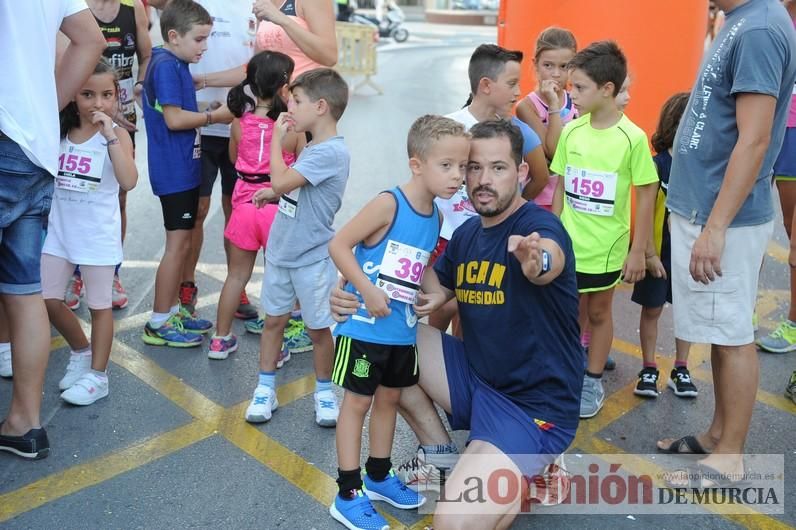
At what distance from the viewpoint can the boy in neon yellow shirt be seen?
3584 mm

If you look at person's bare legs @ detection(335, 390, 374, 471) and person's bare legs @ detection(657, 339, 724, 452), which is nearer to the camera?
person's bare legs @ detection(335, 390, 374, 471)

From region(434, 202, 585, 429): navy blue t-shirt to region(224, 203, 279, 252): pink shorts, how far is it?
1.40 meters

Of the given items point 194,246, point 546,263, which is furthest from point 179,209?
point 546,263

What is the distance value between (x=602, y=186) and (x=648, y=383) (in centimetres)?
104

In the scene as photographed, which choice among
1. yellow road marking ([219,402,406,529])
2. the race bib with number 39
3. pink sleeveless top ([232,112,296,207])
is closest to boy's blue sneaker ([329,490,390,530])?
yellow road marking ([219,402,406,529])

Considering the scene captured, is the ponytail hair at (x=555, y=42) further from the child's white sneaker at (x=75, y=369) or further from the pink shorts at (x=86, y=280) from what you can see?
the child's white sneaker at (x=75, y=369)

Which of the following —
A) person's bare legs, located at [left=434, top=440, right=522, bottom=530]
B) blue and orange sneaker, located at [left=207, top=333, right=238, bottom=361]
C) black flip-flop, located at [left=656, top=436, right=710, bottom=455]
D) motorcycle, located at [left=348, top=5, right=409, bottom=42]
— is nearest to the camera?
person's bare legs, located at [left=434, top=440, right=522, bottom=530]

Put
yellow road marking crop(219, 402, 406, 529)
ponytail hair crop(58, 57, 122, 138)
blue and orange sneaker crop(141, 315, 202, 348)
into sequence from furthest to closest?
blue and orange sneaker crop(141, 315, 202, 348) → ponytail hair crop(58, 57, 122, 138) → yellow road marking crop(219, 402, 406, 529)

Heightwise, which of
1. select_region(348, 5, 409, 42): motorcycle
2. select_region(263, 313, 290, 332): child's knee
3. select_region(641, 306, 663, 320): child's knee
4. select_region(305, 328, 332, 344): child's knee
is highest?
select_region(263, 313, 290, 332): child's knee

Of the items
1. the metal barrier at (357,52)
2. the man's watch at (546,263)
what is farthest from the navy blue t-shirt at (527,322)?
the metal barrier at (357,52)

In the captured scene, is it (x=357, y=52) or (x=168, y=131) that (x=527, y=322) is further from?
(x=357, y=52)

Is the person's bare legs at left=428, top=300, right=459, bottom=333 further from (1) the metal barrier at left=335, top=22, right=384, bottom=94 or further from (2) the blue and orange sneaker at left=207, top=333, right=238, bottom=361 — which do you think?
(1) the metal barrier at left=335, top=22, right=384, bottom=94

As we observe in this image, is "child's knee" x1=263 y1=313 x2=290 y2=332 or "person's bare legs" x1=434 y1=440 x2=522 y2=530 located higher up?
"child's knee" x1=263 y1=313 x2=290 y2=332

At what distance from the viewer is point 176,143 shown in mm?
4145
